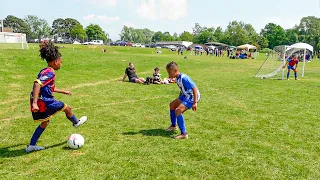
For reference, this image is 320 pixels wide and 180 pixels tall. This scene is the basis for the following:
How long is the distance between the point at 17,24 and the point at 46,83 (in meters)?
150

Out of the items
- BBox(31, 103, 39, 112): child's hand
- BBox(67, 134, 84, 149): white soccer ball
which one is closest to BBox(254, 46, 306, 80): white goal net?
BBox(67, 134, 84, 149): white soccer ball

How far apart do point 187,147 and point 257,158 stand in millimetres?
1409

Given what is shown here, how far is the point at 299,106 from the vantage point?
1054cm

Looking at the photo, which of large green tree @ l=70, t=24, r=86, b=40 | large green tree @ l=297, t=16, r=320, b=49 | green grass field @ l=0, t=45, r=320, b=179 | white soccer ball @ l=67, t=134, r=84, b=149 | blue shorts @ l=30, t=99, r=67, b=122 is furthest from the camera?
large green tree @ l=70, t=24, r=86, b=40

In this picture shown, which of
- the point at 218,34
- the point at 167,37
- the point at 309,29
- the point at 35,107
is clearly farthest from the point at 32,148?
the point at 167,37

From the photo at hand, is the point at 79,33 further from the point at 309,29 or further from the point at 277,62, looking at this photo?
the point at 277,62

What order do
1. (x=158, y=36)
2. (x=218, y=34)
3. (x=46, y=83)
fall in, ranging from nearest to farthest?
(x=46, y=83), (x=218, y=34), (x=158, y=36)

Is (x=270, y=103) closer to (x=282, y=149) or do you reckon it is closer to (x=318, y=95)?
(x=318, y=95)

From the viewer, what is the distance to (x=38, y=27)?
129 meters

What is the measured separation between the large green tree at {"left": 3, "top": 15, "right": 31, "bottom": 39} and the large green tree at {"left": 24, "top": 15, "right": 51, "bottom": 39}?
2852 mm

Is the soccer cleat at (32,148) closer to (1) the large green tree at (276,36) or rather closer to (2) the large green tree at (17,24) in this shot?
(1) the large green tree at (276,36)

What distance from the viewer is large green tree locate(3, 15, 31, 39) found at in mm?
132250

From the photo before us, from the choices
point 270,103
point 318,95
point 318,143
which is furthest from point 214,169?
point 318,95

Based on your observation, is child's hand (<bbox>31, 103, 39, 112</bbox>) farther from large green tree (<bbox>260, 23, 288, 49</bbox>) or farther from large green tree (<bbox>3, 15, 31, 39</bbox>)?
large green tree (<bbox>3, 15, 31, 39</bbox>)
